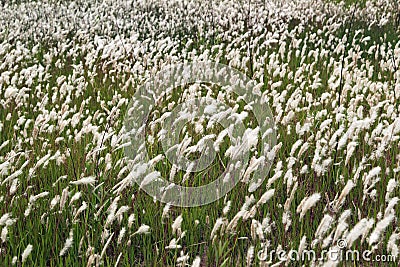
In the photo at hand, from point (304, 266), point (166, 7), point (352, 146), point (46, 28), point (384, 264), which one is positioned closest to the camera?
point (304, 266)

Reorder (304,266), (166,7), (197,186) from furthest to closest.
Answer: (166,7), (197,186), (304,266)

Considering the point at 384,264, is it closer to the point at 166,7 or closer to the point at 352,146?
the point at 352,146

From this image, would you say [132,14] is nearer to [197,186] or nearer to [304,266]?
[197,186]

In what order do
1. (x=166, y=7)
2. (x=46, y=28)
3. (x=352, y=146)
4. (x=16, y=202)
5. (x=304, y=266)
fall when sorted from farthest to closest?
(x=166, y=7) < (x=46, y=28) < (x=16, y=202) < (x=352, y=146) < (x=304, y=266)

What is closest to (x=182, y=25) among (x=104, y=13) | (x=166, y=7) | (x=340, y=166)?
(x=166, y=7)

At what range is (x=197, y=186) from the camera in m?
3.18

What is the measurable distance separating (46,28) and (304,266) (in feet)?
22.9

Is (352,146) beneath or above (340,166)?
above

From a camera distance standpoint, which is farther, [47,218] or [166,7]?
[166,7]

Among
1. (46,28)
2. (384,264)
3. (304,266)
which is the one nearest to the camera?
(304,266)

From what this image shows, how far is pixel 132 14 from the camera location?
343 inches

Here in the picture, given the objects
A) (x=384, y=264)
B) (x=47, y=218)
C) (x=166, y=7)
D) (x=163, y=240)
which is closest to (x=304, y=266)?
(x=384, y=264)

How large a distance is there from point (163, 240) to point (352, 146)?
3.45 feet

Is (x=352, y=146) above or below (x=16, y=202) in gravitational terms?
above
